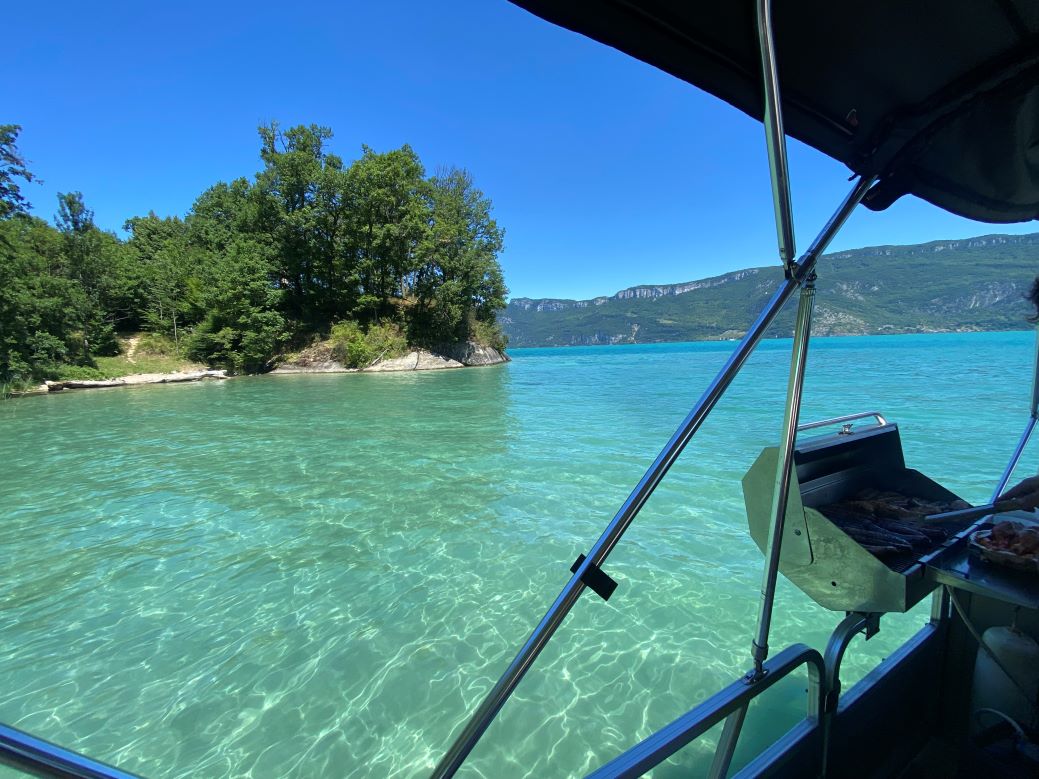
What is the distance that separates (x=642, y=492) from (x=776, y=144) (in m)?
0.86

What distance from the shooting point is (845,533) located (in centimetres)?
173

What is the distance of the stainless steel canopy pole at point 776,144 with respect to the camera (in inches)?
42.7

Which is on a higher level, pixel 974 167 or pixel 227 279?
pixel 227 279

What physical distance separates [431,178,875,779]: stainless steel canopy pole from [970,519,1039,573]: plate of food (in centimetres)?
137

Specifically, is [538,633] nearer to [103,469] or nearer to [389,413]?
[103,469]

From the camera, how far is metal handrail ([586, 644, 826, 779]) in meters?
1.03

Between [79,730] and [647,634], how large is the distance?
388cm

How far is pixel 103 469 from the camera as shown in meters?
9.10

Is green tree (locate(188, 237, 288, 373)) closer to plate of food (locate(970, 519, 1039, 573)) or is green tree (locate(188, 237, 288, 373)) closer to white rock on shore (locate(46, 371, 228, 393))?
white rock on shore (locate(46, 371, 228, 393))

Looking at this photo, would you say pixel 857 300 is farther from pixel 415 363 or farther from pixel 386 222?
pixel 386 222

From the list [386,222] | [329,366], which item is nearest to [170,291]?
[329,366]

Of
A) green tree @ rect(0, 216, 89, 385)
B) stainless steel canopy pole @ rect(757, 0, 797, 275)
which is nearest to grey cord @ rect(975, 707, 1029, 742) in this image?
stainless steel canopy pole @ rect(757, 0, 797, 275)

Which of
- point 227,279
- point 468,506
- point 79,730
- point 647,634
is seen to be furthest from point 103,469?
point 227,279

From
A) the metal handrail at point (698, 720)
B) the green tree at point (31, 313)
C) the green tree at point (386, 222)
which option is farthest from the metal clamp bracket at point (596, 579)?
the green tree at point (386, 222)
